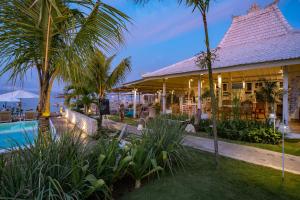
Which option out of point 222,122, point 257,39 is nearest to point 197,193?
point 222,122

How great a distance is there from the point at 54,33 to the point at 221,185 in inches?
160

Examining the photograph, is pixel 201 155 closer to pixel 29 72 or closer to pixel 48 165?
pixel 48 165

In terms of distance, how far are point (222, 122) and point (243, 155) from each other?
3.55 metres

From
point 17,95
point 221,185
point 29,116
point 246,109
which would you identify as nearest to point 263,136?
point 246,109

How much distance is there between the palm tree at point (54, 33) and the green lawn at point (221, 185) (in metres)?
2.56

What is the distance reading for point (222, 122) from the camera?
9398 millimetres

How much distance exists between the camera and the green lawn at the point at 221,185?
139 inches

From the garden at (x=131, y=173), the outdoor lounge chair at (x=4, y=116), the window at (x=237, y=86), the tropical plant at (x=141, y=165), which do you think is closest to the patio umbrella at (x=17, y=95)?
the outdoor lounge chair at (x=4, y=116)

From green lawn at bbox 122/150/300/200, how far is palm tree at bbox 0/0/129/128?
2565 millimetres

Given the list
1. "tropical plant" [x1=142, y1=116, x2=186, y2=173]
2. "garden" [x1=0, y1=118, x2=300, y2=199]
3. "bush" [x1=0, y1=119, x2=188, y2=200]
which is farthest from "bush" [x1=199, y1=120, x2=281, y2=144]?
"bush" [x1=0, y1=119, x2=188, y2=200]

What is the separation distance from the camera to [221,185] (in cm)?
389

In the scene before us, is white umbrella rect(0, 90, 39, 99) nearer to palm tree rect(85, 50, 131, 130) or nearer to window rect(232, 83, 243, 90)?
palm tree rect(85, 50, 131, 130)

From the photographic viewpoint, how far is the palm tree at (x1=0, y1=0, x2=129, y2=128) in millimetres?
2977

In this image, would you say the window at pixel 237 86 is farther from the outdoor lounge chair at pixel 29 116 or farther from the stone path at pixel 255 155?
the outdoor lounge chair at pixel 29 116
